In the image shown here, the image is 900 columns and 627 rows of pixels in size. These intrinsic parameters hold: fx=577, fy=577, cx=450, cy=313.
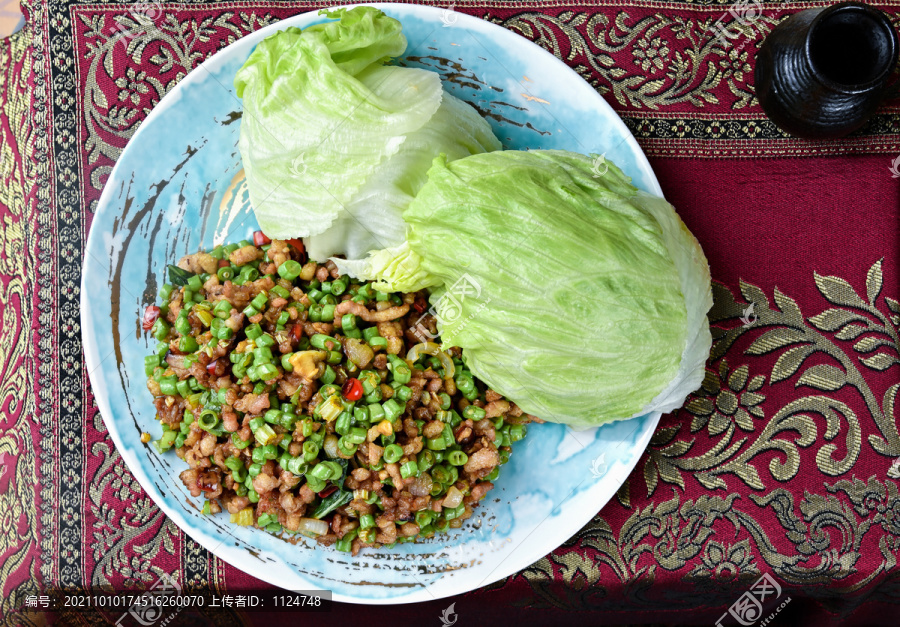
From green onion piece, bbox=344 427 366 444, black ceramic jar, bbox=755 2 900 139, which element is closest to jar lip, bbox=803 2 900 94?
black ceramic jar, bbox=755 2 900 139

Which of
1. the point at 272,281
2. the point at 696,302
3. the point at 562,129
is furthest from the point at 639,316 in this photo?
the point at 272,281

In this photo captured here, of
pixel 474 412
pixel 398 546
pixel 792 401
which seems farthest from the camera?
pixel 792 401

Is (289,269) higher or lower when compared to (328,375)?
higher

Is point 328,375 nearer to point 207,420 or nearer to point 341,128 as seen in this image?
point 207,420

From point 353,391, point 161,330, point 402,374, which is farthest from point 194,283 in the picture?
point 402,374

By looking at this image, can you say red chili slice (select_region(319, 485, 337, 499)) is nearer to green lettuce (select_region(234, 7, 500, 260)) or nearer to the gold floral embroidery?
green lettuce (select_region(234, 7, 500, 260))

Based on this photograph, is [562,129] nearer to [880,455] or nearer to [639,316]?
[639,316]
